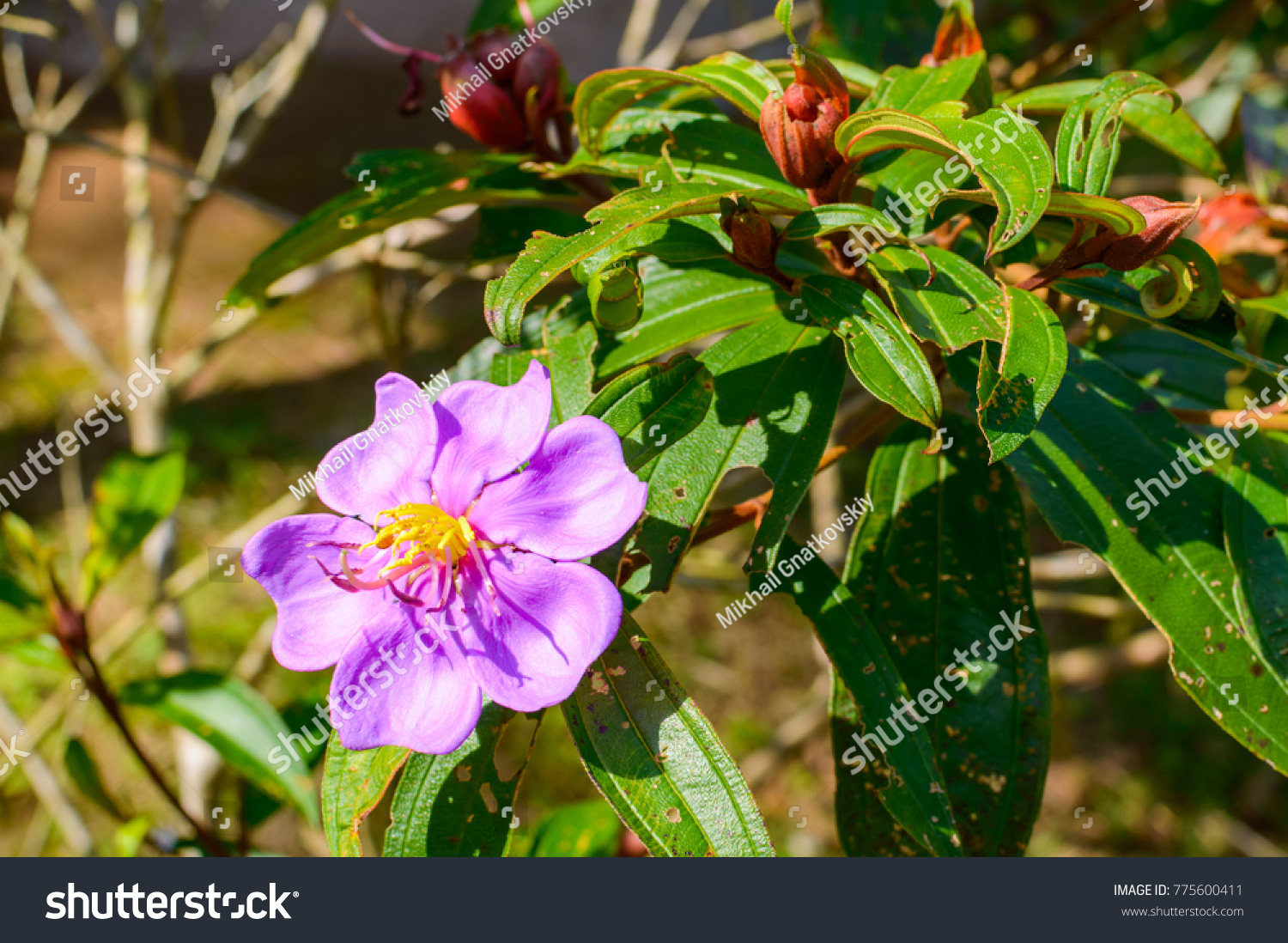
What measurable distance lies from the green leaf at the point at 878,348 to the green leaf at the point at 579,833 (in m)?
0.89

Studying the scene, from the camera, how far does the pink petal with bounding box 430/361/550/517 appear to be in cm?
67

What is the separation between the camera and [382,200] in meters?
0.94

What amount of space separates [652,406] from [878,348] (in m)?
0.17

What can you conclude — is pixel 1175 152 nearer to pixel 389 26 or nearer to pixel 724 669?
pixel 724 669

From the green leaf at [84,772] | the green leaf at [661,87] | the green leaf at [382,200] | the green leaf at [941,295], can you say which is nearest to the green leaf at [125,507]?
the green leaf at [84,772]

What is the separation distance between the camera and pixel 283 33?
86.0 inches

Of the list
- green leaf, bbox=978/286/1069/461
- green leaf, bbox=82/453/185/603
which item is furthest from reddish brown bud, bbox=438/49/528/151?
green leaf, bbox=82/453/185/603

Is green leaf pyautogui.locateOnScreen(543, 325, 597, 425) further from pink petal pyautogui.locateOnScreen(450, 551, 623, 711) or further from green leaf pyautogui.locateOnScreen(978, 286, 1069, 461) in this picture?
green leaf pyautogui.locateOnScreen(978, 286, 1069, 461)

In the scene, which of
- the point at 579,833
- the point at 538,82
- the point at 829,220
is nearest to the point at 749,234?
the point at 829,220

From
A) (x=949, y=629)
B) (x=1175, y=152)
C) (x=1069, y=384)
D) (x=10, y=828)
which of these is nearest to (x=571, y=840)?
(x=949, y=629)

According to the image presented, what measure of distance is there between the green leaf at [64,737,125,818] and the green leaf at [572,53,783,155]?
1.08 metres

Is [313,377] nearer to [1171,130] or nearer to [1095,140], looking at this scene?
[1171,130]

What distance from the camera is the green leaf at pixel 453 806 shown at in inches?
29.3

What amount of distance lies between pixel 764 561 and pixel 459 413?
0.83ft
